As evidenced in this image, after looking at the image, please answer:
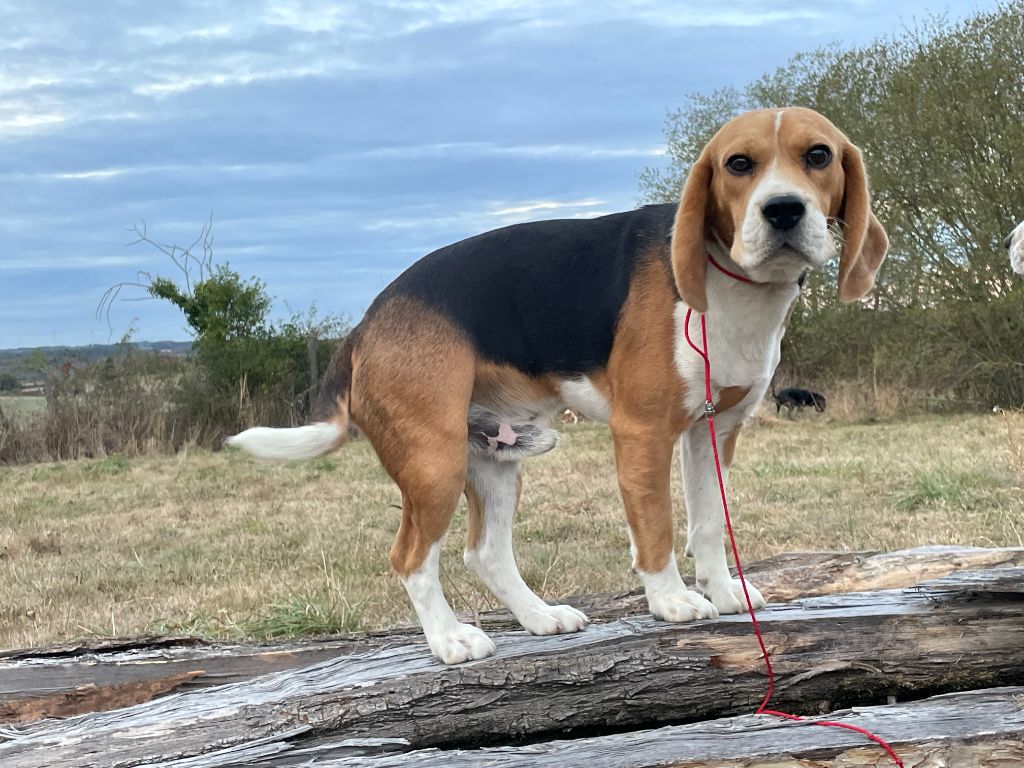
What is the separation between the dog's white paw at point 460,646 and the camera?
3.58m

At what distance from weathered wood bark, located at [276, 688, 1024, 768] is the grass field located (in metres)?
2.12

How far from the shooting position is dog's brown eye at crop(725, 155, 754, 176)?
304cm

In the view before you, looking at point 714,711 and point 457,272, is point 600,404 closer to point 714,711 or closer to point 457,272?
point 457,272

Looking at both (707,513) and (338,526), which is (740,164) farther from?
(338,526)

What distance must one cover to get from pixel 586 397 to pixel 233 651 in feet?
6.33

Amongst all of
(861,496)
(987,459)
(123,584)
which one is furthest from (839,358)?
(123,584)

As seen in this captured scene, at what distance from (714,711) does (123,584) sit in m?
5.12

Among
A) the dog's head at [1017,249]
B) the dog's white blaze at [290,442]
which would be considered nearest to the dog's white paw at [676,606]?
the dog's white blaze at [290,442]

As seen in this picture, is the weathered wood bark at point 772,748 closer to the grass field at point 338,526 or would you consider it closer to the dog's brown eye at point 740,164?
the dog's brown eye at point 740,164

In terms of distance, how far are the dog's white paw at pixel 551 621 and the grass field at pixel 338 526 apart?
148cm

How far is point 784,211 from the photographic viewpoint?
2.90 meters

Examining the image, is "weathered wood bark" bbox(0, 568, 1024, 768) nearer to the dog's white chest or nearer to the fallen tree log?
the fallen tree log

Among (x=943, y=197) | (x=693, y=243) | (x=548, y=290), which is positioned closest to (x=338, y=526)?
(x=548, y=290)

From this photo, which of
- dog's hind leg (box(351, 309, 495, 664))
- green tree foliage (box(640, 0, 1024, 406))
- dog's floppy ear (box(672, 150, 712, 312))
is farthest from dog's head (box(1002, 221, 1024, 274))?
green tree foliage (box(640, 0, 1024, 406))
